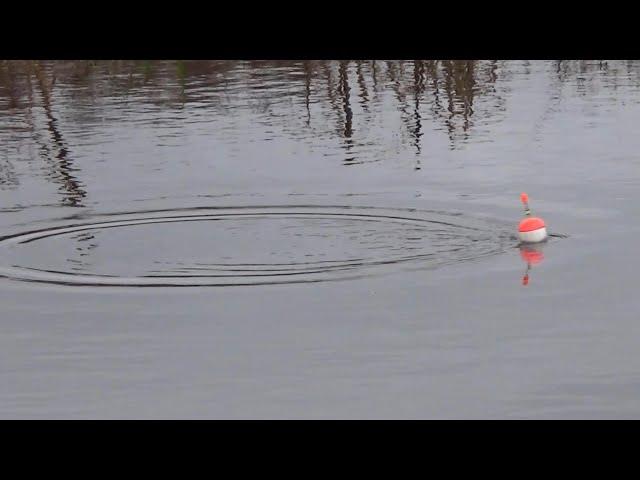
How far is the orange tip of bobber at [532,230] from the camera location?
15594 millimetres

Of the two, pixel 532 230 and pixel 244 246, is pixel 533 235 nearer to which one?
pixel 532 230

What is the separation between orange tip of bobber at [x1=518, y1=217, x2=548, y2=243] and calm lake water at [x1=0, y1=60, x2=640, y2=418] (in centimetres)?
18

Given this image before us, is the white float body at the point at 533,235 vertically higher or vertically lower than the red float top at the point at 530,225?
lower

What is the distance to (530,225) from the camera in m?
15.6

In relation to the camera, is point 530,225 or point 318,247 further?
point 530,225

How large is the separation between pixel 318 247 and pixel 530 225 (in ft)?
7.05

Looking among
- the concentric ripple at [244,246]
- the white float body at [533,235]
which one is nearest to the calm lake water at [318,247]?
the concentric ripple at [244,246]

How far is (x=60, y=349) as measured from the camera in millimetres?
12000

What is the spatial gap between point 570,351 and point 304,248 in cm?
435

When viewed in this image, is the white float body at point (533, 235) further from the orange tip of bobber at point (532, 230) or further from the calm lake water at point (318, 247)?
the calm lake water at point (318, 247)

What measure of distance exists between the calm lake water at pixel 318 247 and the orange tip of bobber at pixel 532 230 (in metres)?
0.18

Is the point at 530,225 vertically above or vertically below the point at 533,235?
above

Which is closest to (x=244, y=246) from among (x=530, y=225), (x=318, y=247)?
(x=318, y=247)

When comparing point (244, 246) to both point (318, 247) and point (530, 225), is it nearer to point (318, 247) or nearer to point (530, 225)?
point (318, 247)
